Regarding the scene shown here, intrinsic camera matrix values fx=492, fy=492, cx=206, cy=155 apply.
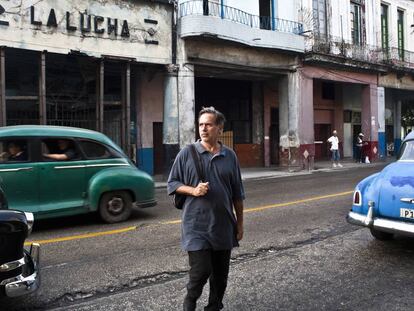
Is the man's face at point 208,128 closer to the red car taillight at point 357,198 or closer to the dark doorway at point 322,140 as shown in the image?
the red car taillight at point 357,198

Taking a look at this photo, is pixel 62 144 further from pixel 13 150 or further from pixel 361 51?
pixel 361 51

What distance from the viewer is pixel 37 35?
1433 cm

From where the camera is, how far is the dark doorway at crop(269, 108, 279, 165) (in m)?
Answer: 24.2

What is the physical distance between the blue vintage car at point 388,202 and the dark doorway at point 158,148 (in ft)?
43.6

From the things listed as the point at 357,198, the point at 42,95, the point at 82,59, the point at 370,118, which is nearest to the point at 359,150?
the point at 370,118

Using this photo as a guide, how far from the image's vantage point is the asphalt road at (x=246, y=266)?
4.74 metres

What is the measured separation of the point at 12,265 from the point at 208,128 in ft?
6.37

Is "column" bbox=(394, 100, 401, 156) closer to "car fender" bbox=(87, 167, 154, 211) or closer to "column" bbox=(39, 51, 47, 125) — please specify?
"column" bbox=(39, 51, 47, 125)

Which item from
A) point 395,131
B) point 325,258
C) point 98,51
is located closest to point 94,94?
point 98,51

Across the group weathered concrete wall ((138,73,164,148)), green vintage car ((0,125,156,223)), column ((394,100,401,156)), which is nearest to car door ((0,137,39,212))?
green vintage car ((0,125,156,223))

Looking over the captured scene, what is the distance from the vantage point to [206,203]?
3.72 m

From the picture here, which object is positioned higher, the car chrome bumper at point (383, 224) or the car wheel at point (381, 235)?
the car chrome bumper at point (383, 224)

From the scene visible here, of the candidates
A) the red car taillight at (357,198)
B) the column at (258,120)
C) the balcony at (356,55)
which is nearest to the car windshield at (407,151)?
the red car taillight at (357,198)

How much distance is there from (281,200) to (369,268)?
544 centimetres
